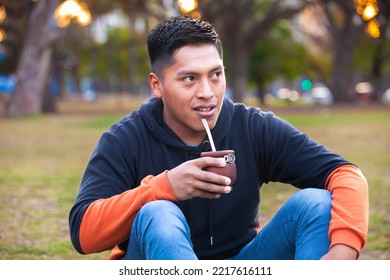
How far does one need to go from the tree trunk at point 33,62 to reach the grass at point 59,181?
20.9 ft

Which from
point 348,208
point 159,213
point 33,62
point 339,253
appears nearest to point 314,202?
point 348,208

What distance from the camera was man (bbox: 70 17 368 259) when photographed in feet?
9.07

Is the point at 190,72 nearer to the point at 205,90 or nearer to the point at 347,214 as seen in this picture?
the point at 205,90

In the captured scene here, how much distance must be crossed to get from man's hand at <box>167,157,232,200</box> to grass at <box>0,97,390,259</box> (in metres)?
2.49

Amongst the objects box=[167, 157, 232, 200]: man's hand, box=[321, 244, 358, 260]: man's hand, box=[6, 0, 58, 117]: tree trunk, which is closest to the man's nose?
box=[167, 157, 232, 200]: man's hand

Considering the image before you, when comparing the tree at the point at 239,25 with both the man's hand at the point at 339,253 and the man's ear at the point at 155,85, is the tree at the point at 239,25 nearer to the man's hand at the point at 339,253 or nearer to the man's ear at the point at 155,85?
the man's ear at the point at 155,85

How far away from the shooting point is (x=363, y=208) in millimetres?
2926

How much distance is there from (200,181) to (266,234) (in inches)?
23.0

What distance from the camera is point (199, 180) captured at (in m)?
2.71

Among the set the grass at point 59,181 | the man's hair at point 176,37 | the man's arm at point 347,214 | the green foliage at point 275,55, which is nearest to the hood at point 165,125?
the man's hair at point 176,37

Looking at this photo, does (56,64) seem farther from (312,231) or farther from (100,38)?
(312,231)

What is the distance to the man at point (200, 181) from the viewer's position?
2766 mm

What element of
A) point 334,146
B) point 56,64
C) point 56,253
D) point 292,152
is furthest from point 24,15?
point 292,152

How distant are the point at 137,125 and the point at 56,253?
7.36 ft
